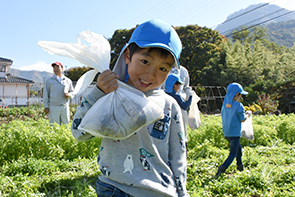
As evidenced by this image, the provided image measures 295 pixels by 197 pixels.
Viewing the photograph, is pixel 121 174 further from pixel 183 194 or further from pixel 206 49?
pixel 206 49

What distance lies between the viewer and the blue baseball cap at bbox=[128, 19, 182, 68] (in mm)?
1196

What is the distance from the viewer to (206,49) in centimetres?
2698

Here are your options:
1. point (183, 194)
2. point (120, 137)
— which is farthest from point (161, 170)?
point (120, 137)

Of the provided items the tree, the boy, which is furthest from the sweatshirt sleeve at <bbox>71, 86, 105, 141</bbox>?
the tree

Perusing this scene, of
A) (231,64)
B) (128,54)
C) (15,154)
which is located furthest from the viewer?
(231,64)

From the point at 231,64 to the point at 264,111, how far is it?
8.40 m

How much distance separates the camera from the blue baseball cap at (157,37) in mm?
1196

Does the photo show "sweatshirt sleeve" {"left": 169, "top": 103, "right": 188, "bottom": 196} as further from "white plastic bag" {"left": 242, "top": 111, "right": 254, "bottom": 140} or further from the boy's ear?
"white plastic bag" {"left": 242, "top": 111, "right": 254, "bottom": 140}

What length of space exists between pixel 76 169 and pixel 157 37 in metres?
3.14

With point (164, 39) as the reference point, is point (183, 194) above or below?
below

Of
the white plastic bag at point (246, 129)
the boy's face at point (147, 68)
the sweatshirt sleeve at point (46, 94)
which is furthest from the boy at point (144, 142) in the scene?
the sweatshirt sleeve at point (46, 94)

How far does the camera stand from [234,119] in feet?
13.9

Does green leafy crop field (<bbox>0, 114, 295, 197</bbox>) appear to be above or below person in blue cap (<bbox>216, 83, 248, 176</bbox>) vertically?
below

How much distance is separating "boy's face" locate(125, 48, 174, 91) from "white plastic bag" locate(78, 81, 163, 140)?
6.6 inches
